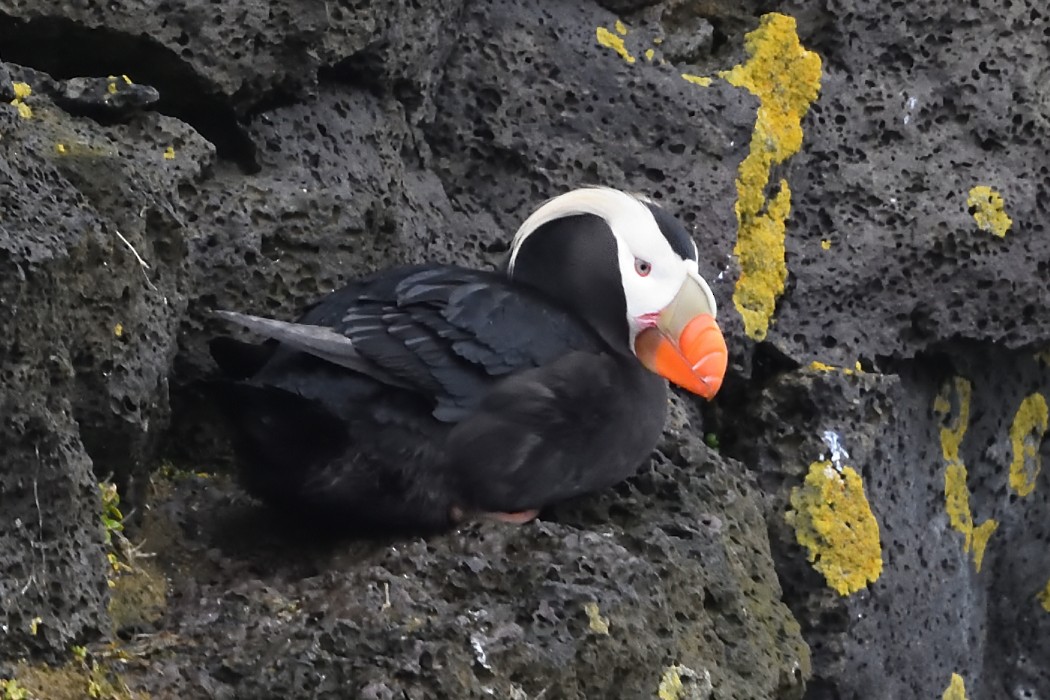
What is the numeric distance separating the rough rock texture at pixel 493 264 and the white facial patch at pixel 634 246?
394 millimetres

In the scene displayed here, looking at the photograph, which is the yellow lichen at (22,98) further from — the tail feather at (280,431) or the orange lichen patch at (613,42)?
the orange lichen patch at (613,42)

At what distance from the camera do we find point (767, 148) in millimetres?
4426

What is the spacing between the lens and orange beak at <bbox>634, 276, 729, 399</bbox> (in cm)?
309

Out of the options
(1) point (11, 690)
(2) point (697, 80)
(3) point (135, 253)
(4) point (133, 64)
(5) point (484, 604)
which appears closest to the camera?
(1) point (11, 690)

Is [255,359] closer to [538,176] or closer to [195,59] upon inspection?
[195,59]

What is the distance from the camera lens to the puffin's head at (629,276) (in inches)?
123

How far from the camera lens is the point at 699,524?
3205mm

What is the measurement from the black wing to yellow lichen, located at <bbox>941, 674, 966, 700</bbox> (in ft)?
5.93

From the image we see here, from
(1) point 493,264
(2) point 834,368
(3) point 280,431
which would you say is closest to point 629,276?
(3) point 280,431

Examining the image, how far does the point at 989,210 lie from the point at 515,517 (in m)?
2.05

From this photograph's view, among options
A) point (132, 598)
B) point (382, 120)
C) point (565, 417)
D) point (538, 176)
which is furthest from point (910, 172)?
point (132, 598)

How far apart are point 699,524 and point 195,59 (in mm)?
1522

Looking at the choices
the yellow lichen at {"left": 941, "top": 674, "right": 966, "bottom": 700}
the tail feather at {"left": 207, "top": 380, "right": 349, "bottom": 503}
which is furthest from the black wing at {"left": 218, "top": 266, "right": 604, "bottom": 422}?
the yellow lichen at {"left": 941, "top": 674, "right": 966, "bottom": 700}

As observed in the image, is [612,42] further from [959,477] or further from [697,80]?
[959,477]
